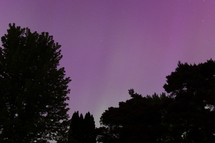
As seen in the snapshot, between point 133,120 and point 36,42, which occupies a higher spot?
point 36,42

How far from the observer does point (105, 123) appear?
28.1 meters

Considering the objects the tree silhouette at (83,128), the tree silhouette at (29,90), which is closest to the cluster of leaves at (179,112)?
the tree silhouette at (29,90)

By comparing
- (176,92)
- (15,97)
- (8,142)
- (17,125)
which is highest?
(176,92)

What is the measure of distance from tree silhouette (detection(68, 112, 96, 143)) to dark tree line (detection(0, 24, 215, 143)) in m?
16.9

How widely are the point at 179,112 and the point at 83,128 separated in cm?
2475

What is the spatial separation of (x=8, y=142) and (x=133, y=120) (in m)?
14.1

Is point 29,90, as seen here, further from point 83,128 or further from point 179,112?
point 83,128

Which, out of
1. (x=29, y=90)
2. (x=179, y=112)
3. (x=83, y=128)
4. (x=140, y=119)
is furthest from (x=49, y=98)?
(x=83, y=128)

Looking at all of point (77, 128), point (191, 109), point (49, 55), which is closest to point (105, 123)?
point (77, 128)

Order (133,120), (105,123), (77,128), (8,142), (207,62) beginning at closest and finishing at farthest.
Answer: (8,142) → (207,62) → (133,120) → (105,123) → (77,128)

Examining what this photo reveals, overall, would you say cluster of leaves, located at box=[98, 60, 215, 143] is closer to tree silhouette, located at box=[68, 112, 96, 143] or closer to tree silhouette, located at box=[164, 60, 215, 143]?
tree silhouette, located at box=[164, 60, 215, 143]

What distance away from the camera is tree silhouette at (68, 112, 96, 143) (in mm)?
35469

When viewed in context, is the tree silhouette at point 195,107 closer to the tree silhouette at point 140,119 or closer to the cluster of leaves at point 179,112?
the cluster of leaves at point 179,112

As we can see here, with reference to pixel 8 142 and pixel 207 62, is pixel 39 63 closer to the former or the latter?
pixel 8 142
